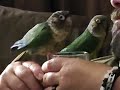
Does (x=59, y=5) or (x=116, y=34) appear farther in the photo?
(x=59, y=5)

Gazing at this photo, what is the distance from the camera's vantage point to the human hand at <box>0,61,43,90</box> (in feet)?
2.15

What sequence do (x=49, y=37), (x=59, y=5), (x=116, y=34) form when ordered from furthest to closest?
(x=59, y=5) → (x=49, y=37) → (x=116, y=34)

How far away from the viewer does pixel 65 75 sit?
59 centimetres

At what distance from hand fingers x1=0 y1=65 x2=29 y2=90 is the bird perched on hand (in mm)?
106

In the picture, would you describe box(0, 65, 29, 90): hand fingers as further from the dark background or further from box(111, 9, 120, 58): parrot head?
the dark background

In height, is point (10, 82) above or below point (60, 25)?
below

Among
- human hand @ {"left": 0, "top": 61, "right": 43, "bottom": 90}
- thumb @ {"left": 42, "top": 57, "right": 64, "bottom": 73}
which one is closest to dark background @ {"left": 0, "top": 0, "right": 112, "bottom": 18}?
human hand @ {"left": 0, "top": 61, "right": 43, "bottom": 90}

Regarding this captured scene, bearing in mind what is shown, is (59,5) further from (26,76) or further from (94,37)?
(26,76)

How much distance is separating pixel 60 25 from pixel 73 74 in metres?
0.31

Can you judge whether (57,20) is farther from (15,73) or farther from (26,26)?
(26,26)

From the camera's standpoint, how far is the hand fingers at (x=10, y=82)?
69 cm

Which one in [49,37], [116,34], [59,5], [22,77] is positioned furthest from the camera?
[59,5]

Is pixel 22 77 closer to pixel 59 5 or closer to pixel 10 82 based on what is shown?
pixel 10 82

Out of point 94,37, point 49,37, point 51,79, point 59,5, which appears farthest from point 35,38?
point 59,5
